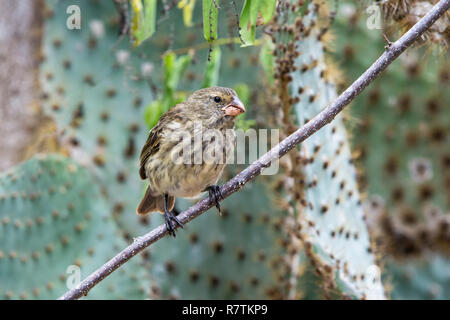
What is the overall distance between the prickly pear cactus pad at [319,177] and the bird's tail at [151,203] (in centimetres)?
48

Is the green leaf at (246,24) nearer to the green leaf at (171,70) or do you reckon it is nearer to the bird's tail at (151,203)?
the green leaf at (171,70)

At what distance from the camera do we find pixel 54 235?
241 cm

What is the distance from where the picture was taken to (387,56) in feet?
5.30

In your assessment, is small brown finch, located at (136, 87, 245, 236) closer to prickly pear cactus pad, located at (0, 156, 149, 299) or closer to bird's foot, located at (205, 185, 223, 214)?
bird's foot, located at (205, 185, 223, 214)

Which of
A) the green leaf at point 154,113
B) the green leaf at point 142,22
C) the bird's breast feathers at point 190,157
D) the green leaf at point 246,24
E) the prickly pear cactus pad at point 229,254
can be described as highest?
the green leaf at point 142,22

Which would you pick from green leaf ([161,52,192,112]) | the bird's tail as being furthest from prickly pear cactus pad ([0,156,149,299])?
green leaf ([161,52,192,112])

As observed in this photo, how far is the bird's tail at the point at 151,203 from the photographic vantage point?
2352 millimetres

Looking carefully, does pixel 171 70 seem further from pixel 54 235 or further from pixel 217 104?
pixel 54 235

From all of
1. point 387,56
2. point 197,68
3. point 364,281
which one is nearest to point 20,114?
point 197,68

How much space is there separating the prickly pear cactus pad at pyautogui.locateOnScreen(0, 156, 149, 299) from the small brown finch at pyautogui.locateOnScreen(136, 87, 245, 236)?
1.14 feet

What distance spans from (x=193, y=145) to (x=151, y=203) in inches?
15.5

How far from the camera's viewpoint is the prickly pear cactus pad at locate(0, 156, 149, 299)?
230 centimetres

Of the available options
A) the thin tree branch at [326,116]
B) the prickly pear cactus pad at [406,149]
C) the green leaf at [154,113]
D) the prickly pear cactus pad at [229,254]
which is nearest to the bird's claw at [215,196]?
the thin tree branch at [326,116]
